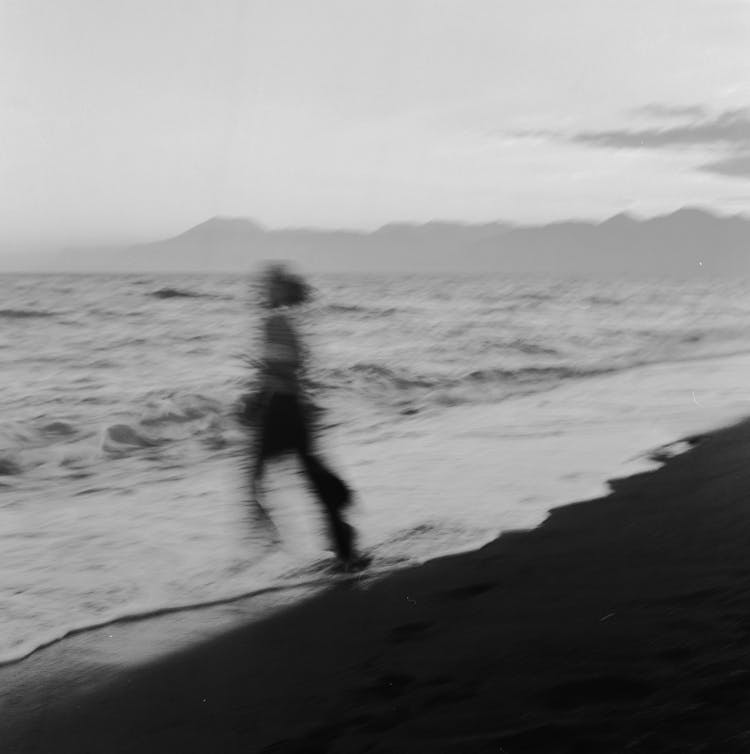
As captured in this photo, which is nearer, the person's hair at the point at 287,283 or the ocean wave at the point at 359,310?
the person's hair at the point at 287,283

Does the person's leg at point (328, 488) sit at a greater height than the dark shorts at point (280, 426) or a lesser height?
lesser

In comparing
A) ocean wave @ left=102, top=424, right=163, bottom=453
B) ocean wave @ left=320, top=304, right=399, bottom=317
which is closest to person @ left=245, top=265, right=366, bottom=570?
ocean wave @ left=102, top=424, right=163, bottom=453

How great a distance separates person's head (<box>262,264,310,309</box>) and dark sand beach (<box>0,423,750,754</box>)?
160 centimetres

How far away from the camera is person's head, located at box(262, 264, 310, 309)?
5.26 m

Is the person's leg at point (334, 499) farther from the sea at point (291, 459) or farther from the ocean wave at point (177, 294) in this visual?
the ocean wave at point (177, 294)

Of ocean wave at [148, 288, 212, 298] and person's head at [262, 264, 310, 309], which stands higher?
ocean wave at [148, 288, 212, 298]

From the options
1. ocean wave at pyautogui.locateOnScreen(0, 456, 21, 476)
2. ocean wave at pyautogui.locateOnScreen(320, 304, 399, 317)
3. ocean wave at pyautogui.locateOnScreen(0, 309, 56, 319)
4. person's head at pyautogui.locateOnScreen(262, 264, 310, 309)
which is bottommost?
ocean wave at pyautogui.locateOnScreen(0, 456, 21, 476)

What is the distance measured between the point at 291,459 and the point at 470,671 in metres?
2.12

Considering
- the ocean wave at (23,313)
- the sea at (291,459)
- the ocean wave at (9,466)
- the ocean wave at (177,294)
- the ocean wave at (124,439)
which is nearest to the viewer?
the sea at (291,459)

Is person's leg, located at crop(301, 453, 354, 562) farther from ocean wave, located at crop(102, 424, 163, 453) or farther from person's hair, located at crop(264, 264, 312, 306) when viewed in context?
ocean wave, located at crop(102, 424, 163, 453)

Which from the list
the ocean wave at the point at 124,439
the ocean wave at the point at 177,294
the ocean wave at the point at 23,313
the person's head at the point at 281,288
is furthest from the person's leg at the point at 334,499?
the ocean wave at the point at 177,294

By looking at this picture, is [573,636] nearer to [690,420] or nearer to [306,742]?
[306,742]

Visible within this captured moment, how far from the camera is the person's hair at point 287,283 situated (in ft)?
17.3

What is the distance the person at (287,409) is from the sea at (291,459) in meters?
0.11
